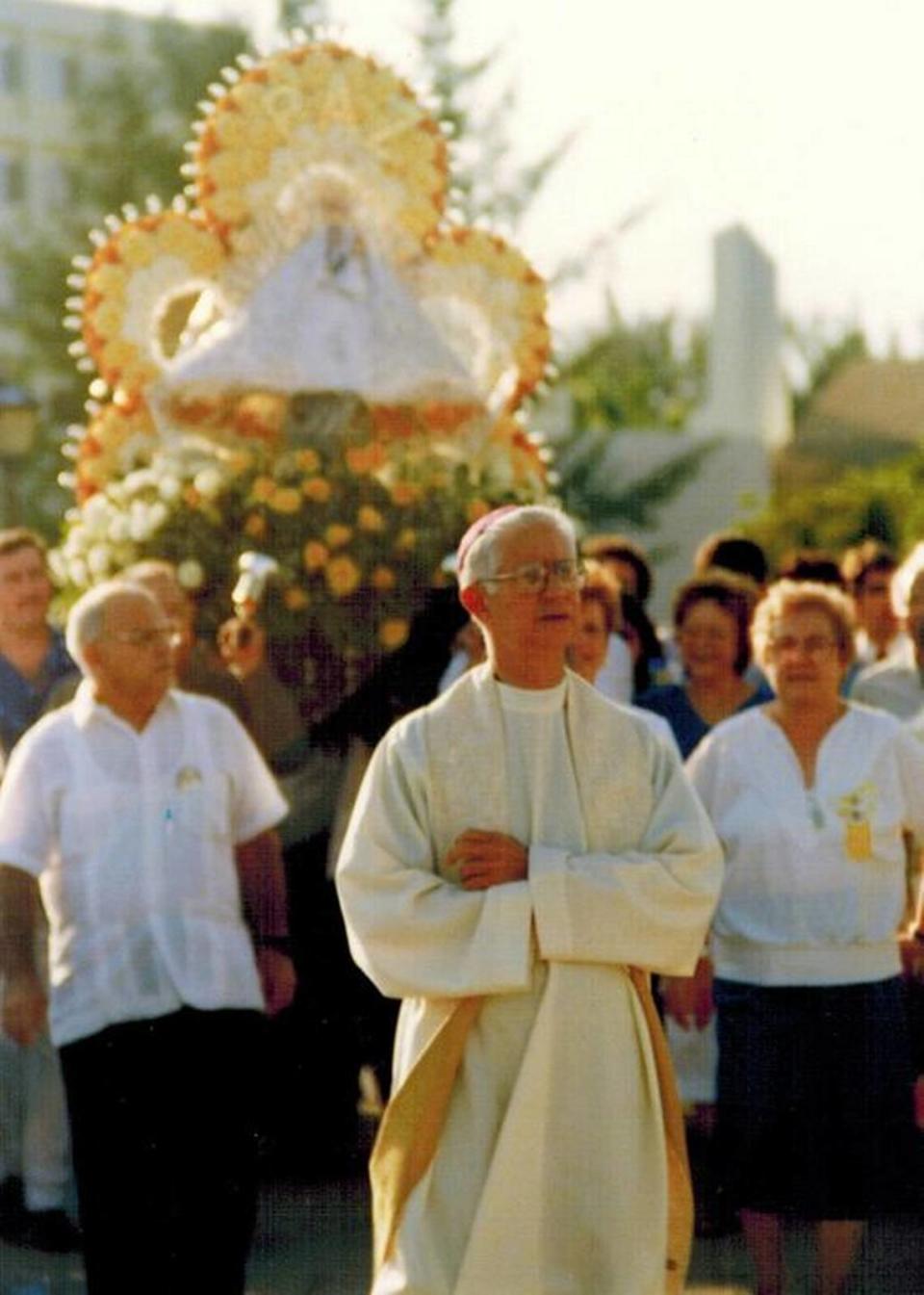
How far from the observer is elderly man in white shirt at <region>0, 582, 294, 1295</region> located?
7.04 metres

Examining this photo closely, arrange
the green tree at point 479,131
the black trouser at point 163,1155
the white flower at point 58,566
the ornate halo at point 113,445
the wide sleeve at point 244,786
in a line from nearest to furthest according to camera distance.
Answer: the black trouser at point 163,1155 < the wide sleeve at point 244,786 < the white flower at point 58,566 < the ornate halo at point 113,445 < the green tree at point 479,131

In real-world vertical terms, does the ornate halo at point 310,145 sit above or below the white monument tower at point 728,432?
below

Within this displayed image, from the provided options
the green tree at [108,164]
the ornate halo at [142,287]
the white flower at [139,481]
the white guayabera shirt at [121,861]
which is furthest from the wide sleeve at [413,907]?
the green tree at [108,164]

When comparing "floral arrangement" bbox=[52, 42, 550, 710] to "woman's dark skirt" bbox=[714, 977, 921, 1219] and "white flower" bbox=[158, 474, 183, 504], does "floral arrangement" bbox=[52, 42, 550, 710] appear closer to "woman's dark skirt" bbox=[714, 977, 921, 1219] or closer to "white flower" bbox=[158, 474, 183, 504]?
"white flower" bbox=[158, 474, 183, 504]

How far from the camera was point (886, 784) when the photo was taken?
733 cm

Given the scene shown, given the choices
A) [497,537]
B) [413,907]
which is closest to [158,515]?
[497,537]

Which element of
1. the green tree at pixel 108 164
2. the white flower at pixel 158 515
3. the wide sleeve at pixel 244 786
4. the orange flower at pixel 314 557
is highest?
the green tree at pixel 108 164

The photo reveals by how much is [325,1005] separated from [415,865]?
12.5 ft

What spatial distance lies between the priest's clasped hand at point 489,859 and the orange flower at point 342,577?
4016 mm

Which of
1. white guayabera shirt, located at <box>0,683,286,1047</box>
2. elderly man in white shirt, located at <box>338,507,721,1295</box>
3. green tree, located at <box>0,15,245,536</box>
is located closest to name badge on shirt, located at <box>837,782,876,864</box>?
white guayabera shirt, located at <box>0,683,286,1047</box>

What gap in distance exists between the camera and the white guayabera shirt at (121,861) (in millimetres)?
7137

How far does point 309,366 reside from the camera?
A: 33.0 ft

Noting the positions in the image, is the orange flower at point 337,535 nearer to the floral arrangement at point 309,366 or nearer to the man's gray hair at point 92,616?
the floral arrangement at point 309,366

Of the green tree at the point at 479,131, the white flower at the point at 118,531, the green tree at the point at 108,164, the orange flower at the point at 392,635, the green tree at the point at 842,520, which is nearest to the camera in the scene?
the orange flower at the point at 392,635
